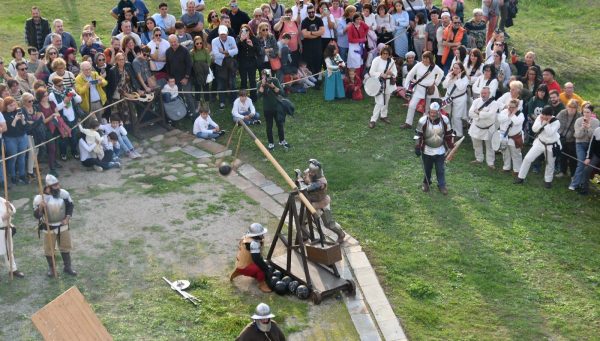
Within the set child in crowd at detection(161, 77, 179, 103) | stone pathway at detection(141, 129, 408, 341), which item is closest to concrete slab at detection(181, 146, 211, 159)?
stone pathway at detection(141, 129, 408, 341)

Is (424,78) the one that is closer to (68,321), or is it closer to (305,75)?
(305,75)

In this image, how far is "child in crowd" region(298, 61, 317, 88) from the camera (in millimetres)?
20047

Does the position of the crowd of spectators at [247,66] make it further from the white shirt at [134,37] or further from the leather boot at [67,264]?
the leather boot at [67,264]

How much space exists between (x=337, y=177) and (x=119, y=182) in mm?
3933

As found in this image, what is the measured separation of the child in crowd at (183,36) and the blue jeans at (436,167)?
576 centimetres

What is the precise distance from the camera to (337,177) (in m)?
16.5

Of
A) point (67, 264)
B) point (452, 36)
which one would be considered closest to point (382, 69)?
point (452, 36)

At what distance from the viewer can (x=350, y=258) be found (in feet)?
45.4

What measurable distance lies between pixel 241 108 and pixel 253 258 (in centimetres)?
610

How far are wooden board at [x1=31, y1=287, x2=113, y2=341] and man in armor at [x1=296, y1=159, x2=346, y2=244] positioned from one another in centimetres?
417

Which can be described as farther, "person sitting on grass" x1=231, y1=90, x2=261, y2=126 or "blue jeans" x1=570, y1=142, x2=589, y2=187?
"person sitting on grass" x1=231, y1=90, x2=261, y2=126

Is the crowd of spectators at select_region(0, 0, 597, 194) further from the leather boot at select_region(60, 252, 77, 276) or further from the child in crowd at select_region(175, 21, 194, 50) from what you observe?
the leather boot at select_region(60, 252, 77, 276)

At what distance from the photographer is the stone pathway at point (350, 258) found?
481 inches

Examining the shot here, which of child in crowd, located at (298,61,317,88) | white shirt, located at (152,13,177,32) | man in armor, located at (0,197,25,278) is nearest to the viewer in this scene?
man in armor, located at (0,197,25,278)
